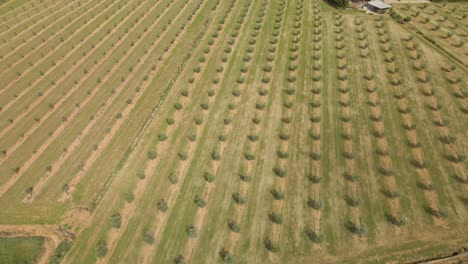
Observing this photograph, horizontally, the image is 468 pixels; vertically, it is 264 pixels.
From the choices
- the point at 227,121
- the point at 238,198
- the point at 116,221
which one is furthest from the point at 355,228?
the point at 116,221

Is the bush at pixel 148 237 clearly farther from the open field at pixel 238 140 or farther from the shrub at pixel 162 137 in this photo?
the shrub at pixel 162 137

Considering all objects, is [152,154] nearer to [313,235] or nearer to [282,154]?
[282,154]

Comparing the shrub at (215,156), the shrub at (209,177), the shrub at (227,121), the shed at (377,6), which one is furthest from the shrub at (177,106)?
the shed at (377,6)

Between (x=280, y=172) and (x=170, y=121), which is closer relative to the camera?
(x=280, y=172)

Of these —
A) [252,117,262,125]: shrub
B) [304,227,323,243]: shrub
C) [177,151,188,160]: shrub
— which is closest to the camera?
[304,227,323,243]: shrub

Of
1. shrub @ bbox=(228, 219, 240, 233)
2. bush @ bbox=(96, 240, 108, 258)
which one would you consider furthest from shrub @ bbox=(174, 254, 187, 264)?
bush @ bbox=(96, 240, 108, 258)

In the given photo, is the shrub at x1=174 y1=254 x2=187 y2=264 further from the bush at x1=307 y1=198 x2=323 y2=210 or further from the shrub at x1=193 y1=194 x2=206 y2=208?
the bush at x1=307 y1=198 x2=323 y2=210
